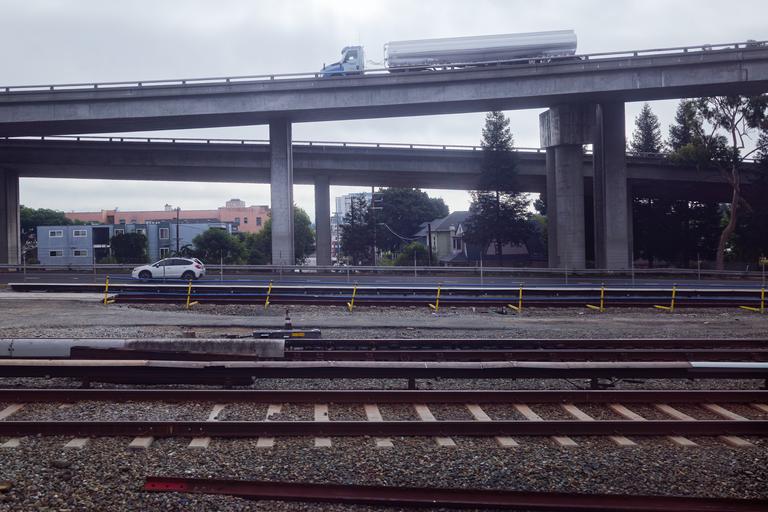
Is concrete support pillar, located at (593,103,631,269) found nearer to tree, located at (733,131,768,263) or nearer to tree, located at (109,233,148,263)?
tree, located at (733,131,768,263)

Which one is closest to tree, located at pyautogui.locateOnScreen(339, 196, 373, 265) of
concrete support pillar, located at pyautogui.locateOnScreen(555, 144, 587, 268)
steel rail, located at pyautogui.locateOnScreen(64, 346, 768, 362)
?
concrete support pillar, located at pyautogui.locateOnScreen(555, 144, 587, 268)

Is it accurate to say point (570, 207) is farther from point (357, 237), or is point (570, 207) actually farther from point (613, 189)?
point (357, 237)

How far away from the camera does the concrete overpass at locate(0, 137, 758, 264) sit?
4944 centimetres

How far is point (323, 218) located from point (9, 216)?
953 inches

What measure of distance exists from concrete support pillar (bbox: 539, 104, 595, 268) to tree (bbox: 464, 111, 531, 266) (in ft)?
38.1

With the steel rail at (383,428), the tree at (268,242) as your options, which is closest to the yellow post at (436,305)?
the steel rail at (383,428)

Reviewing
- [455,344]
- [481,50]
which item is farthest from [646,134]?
[455,344]

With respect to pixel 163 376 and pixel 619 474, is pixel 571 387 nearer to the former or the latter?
pixel 619 474

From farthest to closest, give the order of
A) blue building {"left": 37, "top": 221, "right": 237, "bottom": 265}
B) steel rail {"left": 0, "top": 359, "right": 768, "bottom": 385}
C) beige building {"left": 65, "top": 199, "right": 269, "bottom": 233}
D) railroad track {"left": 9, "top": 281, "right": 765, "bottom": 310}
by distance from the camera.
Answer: beige building {"left": 65, "top": 199, "right": 269, "bottom": 233} < blue building {"left": 37, "top": 221, "right": 237, "bottom": 265} < railroad track {"left": 9, "top": 281, "right": 765, "bottom": 310} < steel rail {"left": 0, "top": 359, "right": 768, "bottom": 385}

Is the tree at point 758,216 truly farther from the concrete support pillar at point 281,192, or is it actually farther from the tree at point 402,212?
the tree at point 402,212

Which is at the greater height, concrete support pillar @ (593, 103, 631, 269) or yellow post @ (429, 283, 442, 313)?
concrete support pillar @ (593, 103, 631, 269)

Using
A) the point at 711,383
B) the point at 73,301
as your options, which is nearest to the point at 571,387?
the point at 711,383

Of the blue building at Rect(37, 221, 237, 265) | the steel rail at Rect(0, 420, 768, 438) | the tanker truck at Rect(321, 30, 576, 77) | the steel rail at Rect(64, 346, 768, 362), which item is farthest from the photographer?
the blue building at Rect(37, 221, 237, 265)

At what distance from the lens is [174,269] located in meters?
37.5
